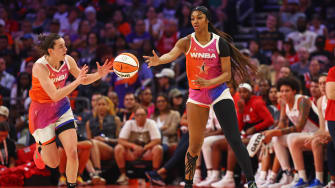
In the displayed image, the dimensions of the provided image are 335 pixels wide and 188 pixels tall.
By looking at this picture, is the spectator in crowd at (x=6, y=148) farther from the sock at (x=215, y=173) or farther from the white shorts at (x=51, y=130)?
the sock at (x=215, y=173)

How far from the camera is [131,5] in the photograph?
1479 centimetres

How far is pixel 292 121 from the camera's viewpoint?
850cm

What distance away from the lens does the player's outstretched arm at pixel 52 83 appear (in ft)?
19.4

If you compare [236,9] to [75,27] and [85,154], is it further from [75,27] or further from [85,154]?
[85,154]

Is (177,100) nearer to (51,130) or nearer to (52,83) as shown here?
(51,130)

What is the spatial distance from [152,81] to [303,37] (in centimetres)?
335

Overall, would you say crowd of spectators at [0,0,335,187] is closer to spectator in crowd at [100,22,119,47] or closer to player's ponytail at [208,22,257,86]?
spectator in crowd at [100,22,119,47]

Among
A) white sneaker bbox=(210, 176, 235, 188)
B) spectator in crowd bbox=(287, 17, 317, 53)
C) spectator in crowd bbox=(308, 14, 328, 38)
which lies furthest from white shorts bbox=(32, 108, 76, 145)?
spectator in crowd bbox=(308, 14, 328, 38)

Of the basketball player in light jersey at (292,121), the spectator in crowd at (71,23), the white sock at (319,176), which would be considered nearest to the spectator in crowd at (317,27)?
the basketball player in light jersey at (292,121)

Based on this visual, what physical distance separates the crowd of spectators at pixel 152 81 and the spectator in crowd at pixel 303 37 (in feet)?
0.07

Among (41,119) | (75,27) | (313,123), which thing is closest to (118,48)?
(75,27)

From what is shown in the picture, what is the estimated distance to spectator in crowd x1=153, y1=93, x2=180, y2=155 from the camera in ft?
32.7

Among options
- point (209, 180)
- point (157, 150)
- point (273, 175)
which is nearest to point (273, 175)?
point (273, 175)

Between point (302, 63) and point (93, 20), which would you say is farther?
point (93, 20)
